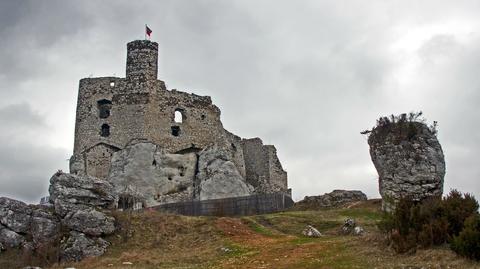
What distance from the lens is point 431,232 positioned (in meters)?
20.0

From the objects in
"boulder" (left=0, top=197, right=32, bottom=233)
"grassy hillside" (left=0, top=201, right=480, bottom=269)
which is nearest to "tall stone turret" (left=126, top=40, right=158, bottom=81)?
"grassy hillside" (left=0, top=201, right=480, bottom=269)

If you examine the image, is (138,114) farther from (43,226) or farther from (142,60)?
(43,226)

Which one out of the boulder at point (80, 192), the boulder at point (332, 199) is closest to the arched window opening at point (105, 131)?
the boulder at point (80, 192)

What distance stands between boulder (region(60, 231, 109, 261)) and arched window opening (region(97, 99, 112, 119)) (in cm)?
2404

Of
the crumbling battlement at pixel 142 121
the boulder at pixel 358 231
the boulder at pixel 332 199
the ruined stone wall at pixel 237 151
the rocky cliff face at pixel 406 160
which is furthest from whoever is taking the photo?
the ruined stone wall at pixel 237 151

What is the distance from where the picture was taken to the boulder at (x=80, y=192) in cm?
3206

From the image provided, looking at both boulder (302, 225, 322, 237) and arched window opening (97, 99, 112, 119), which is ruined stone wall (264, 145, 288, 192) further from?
boulder (302, 225, 322, 237)

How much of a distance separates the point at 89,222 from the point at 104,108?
23.7 metres

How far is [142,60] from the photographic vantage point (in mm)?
52125

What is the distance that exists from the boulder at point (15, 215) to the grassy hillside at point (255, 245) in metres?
1.64

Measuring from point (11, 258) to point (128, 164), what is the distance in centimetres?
2076

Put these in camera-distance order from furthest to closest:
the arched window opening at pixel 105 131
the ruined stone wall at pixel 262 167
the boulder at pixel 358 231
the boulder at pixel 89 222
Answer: the ruined stone wall at pixel 262 167
the arched window opening at pixel 105 131
the boulder at pixel 89 222
the boulder at pixel 358 231

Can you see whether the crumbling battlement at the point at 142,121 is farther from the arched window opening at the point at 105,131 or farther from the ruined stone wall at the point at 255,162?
the ruined stone wall at the point at 255,162

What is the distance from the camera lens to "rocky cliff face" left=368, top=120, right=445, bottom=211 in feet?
83.4
